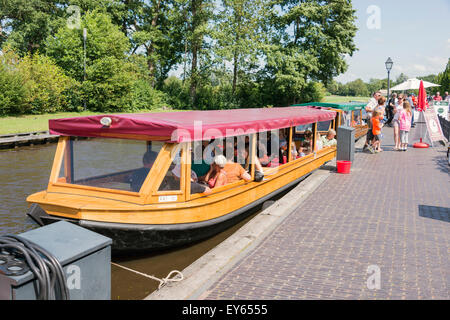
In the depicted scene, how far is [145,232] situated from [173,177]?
0.93 meters

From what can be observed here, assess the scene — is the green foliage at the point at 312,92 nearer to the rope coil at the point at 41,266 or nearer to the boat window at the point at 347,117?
the boat window at the point at 347,117

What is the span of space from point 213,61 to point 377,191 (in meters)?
38.1

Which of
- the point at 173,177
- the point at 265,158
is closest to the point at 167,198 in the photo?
the point at 173,177

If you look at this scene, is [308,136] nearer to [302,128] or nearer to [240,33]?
[302,128]

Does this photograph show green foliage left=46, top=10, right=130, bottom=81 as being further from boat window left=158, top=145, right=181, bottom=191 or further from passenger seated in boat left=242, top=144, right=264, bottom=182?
boat window left=158, top=145, right=181, bottom=191

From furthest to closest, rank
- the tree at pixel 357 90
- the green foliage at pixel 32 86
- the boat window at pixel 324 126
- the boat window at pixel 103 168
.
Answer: the tree at pixel 357 90 → the green foliage at pixel 32 86 → the boat window at pixel 324 126 → the boat window at pixel 103 168

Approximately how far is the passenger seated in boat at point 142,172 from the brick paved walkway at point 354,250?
2.07m

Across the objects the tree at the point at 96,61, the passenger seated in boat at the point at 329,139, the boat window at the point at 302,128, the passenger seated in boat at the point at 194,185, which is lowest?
the passenger seated in boat at the point at 194,185

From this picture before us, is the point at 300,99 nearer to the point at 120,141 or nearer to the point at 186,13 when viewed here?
the point at 186,13

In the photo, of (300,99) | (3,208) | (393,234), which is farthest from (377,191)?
(300,99)

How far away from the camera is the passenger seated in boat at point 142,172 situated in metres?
6.34

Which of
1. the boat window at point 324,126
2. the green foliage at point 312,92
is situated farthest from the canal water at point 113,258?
the green foliage at point 312,92

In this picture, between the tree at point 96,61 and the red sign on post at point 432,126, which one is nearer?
the red sign on post at point 432,126

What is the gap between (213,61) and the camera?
45531 mm
